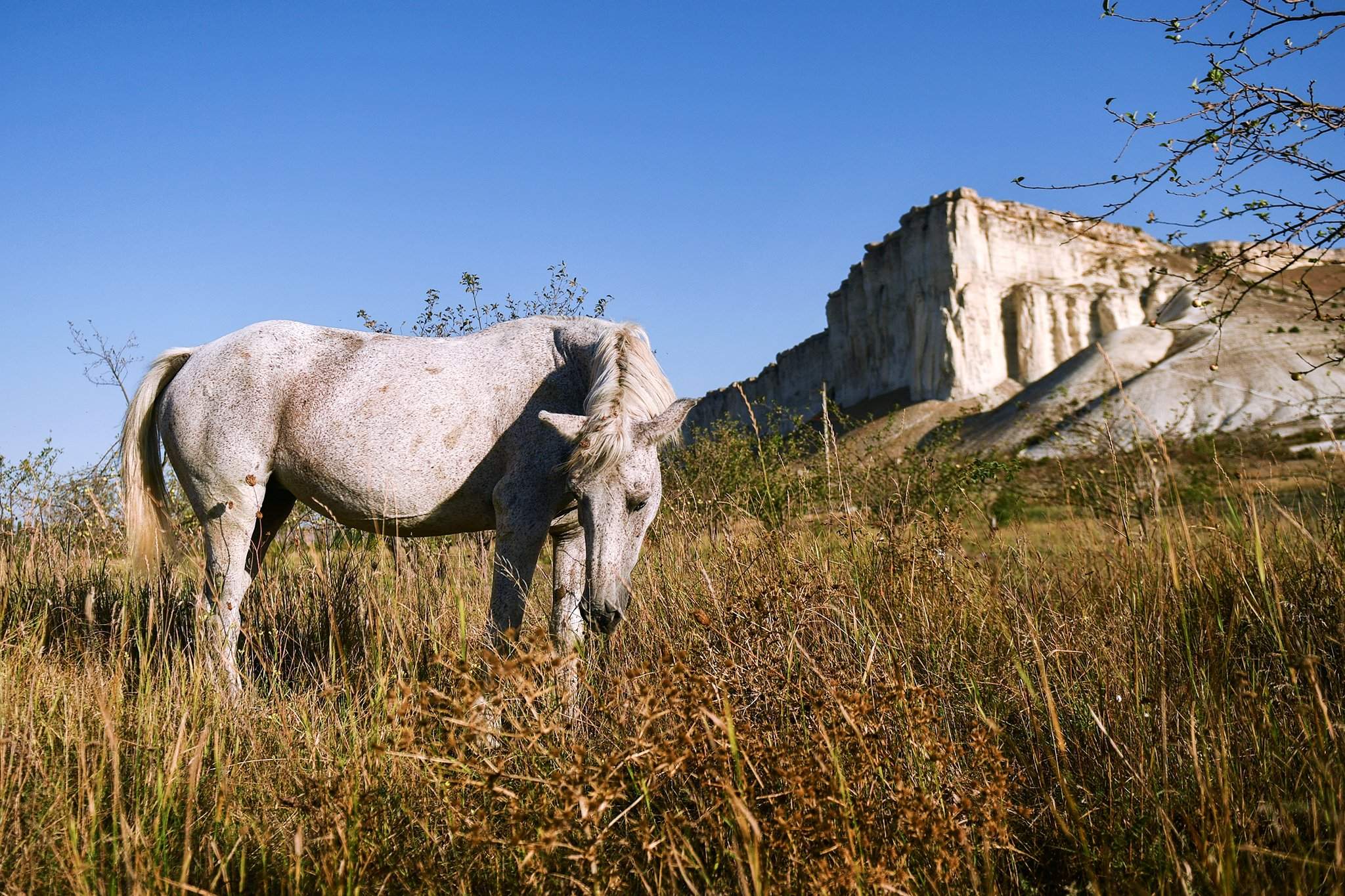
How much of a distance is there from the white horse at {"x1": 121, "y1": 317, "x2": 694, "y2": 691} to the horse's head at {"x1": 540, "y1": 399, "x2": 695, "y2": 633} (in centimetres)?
2

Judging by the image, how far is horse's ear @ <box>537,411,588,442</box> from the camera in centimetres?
335

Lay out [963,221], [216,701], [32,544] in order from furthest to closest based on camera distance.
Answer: [963,221] → [32,544] → [216,701]

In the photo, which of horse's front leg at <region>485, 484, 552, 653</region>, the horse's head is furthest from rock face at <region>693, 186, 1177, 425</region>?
the horse's head

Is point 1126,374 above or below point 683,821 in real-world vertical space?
above

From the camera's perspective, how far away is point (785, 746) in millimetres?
1987

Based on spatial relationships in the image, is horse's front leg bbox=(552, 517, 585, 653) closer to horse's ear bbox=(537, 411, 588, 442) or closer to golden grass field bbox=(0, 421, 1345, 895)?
golden grass field bbox=(0, 421, 1345, 895)

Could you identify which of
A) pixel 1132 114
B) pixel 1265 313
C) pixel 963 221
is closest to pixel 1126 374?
pixel 1265 313

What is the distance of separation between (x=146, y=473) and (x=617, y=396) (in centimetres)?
305

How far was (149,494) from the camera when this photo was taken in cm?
455

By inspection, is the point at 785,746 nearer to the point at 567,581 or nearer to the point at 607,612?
the point at 607,612

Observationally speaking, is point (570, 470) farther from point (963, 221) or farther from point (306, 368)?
point (963, 221)

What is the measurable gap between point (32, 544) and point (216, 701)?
2.49 meters

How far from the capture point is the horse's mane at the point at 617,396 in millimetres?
3262

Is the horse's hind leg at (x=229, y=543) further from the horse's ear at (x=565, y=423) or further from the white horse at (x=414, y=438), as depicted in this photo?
the horse's ear at (x=565, y=423)
